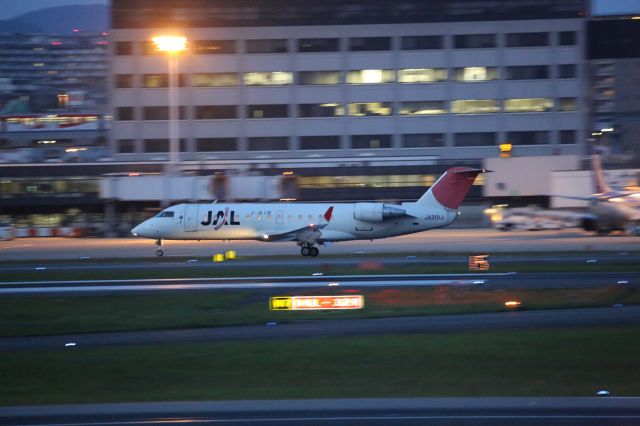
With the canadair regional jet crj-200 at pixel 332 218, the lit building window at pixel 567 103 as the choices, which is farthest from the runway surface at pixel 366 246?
the lit building window at pixel 567 103

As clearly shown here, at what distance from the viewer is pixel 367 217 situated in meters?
41.7

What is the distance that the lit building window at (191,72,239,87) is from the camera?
77.4 meters

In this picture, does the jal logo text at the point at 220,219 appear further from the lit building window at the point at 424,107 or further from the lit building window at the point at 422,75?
the lit building window at the point at 422,75

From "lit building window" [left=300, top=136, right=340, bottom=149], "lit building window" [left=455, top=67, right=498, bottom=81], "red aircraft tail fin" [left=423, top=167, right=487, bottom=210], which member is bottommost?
"red aircraft tail fin" [left=423, top=167, right=487, bottom=210]

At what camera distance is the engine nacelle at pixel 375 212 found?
41.6m

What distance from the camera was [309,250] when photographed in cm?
4112

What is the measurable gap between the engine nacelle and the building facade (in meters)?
35.4

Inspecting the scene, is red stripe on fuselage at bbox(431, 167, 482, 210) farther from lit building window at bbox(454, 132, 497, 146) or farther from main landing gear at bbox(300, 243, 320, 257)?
lit building window at bbox(454, 132, 497, 146)

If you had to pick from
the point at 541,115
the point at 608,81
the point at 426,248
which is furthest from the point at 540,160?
the point at 608,81

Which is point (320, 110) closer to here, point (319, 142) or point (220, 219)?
point (319, 142)

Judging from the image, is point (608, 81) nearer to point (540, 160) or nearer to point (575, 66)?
point (575, 66)

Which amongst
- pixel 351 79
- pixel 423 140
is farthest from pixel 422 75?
pixel 351 79

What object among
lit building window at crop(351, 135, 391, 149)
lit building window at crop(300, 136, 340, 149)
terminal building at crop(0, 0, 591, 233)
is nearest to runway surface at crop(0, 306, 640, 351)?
terminal building at crop(0, 0, 591, 233)

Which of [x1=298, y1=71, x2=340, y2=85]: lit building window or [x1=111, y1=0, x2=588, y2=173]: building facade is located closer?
[x1=111, y1=0, x2=588, y2=173]: building facade
